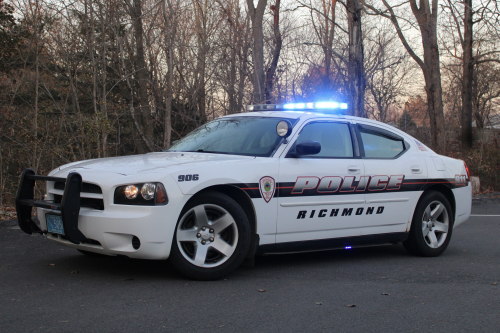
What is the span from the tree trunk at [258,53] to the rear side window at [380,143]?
1171cm

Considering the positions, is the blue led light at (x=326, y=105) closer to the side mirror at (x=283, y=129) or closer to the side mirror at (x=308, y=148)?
the side mirror at (x=283, y=129)

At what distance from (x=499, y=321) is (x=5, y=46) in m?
12.9

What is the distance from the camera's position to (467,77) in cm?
2697

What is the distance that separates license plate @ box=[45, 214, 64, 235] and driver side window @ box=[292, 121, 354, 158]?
2487 millimetres

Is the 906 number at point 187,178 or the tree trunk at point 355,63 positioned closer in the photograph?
the 906 number at point 187,178

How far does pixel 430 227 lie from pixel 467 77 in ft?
73.7

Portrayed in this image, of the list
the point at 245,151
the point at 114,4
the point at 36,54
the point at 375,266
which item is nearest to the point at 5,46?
the point at 36,54

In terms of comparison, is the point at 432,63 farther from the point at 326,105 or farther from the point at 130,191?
the point at 130,191

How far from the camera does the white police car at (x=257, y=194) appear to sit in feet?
15.1

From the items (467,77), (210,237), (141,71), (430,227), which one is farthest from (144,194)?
(467,77)

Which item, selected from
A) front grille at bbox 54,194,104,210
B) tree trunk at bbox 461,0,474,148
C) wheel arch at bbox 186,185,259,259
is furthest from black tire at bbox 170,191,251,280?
tree trunk at bbox 461,0,474,148

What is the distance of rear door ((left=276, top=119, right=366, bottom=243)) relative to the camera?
17.7 feet

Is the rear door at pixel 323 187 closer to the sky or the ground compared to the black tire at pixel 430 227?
closer to the sky

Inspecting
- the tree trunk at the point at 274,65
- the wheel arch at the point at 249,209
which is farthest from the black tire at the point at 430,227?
the tree trunk at the point at 274,65
